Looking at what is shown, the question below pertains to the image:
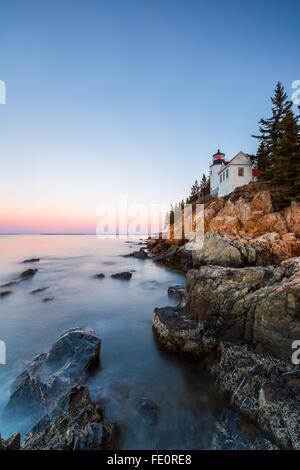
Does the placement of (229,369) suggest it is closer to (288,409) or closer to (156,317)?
(288,409)

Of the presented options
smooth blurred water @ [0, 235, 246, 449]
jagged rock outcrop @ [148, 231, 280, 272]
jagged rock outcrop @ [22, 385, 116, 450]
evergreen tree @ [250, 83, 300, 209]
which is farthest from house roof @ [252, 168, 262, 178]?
jagged rock outcrop @ [22, 385, 116, 450]

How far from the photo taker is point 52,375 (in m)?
4.66

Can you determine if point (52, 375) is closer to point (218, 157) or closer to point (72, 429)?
point (72, 429)

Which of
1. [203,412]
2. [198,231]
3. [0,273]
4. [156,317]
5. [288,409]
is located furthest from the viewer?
[198,231]

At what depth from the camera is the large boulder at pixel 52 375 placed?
4.10 metres

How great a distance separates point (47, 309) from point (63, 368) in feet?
20.7

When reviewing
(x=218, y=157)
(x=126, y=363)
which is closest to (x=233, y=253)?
(x=126, y=363)

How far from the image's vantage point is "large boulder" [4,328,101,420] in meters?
4.10

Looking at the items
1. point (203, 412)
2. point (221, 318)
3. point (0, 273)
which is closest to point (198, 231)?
point (221, 318)

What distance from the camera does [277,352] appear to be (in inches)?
186

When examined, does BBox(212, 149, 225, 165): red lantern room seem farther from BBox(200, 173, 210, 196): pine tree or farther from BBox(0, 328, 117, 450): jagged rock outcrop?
BBox(0, 328, 117, 450): jagged rock outcrop

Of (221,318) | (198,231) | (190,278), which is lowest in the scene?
(221,318)

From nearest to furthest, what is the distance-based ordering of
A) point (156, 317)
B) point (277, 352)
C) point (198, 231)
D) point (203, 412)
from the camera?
1. point (203, 412)
2. point (277, 352)
3. point (156, 317)
4. point (198, 231)
